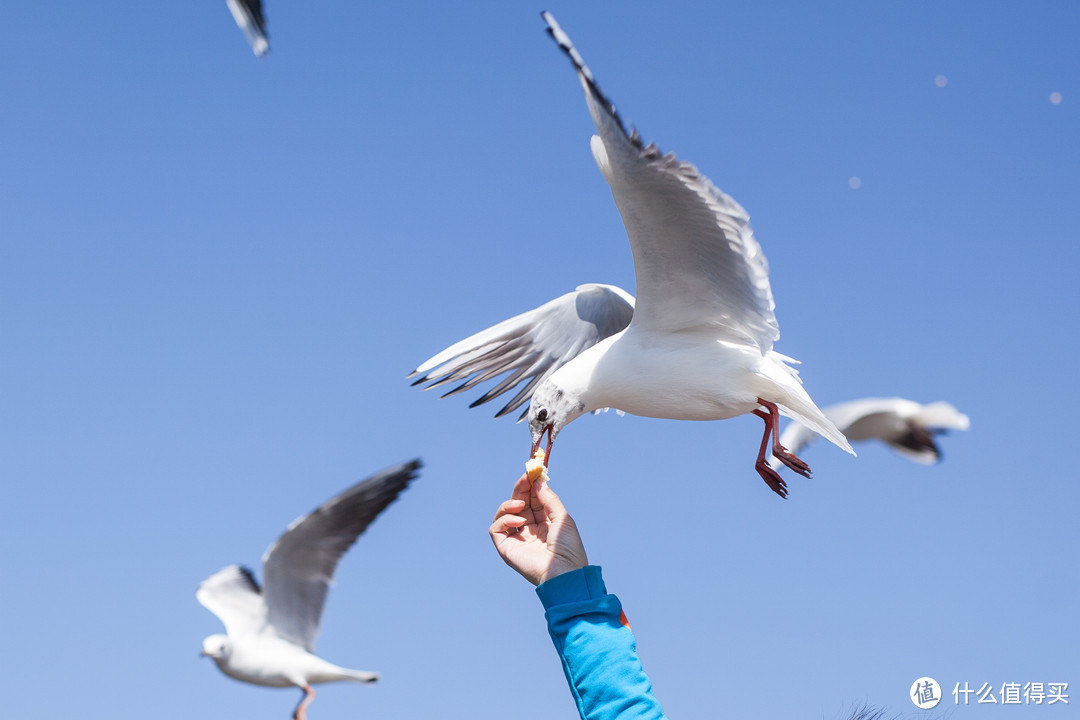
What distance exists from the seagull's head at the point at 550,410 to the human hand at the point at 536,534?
34.8 inches

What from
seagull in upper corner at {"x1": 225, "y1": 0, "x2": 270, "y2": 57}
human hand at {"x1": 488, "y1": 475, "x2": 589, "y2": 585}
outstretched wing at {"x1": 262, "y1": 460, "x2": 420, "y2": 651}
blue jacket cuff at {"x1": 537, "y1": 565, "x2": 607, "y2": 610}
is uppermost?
seagull in upper corner at {"x1": 225, "y1": 0, "x2": 270, "y2": 57}

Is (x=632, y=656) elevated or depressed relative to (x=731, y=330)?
depressed

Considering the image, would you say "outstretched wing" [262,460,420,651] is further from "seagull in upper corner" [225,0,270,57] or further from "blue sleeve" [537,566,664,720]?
"blue sleeve" [537,566,664,720]

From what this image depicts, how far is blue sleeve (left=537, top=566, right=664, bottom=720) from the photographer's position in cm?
111

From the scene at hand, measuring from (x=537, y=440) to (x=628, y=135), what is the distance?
0.76 m

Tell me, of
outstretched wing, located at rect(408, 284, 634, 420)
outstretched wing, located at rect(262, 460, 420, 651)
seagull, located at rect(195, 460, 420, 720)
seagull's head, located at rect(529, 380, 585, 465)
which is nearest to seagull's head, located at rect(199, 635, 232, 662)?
seagull, located at rect(195, 460, 420, 720)

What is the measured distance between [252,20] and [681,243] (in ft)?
3.29

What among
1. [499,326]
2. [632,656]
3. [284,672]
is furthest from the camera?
[284,672]

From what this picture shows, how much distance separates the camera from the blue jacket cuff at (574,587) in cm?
123

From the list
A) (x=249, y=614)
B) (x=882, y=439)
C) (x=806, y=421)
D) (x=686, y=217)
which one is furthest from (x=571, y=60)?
(x=249, y=614)

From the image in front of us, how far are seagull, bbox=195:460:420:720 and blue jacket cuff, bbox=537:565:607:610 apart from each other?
138 inches

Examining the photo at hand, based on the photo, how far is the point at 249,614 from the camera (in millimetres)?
5473

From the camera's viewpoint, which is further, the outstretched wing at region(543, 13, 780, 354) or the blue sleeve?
the outstretched wing at region(543, 13, 780, 354)

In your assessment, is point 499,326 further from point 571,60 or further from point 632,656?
point 632,656
